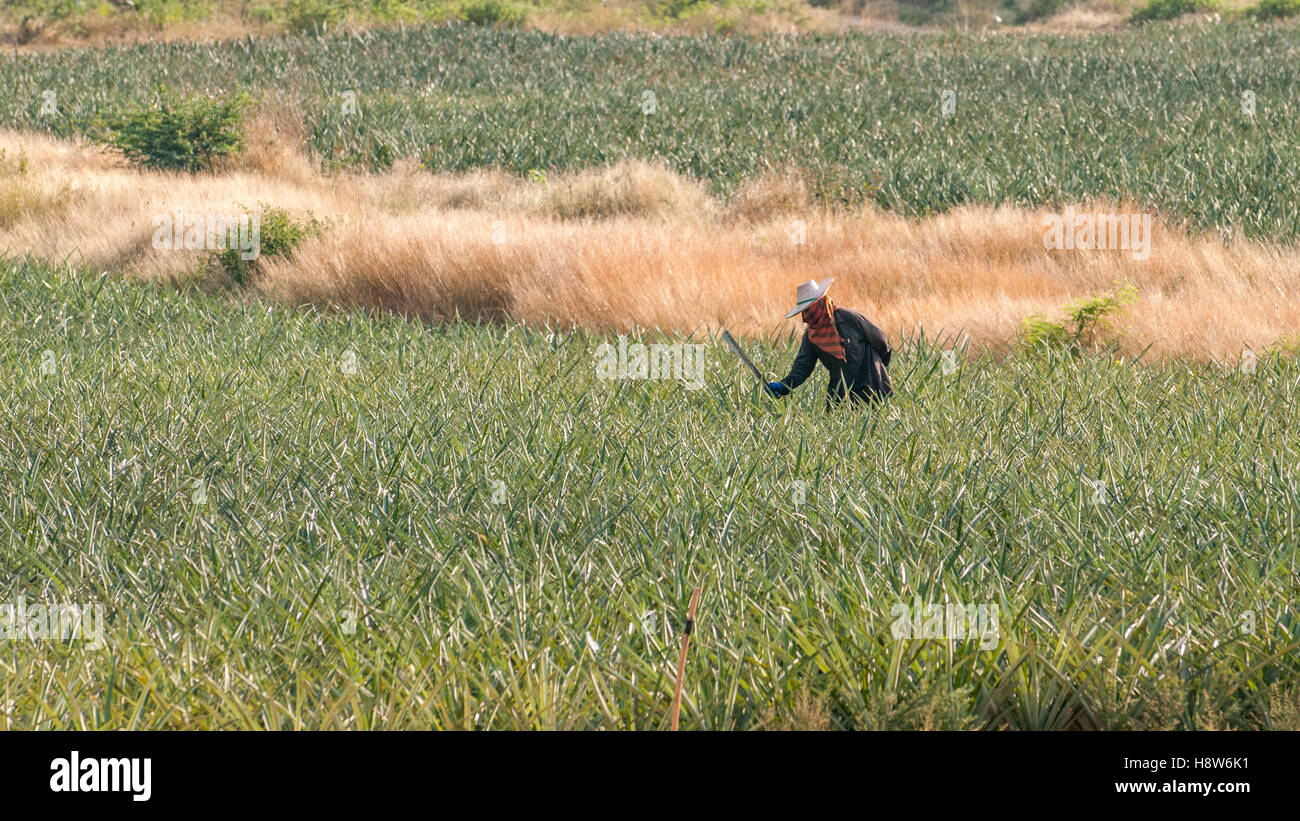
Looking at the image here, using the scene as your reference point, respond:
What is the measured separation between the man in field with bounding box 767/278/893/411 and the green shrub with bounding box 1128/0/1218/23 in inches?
1495

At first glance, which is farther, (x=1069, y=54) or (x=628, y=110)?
(x=1069, y=54)

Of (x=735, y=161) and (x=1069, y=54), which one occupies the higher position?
(x=1069, y=54)

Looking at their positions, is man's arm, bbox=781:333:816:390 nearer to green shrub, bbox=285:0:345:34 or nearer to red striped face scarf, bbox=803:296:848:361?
red striped face scarf, bbox=803:296:848:361

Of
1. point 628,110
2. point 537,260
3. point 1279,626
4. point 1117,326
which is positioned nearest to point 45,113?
point 628,110

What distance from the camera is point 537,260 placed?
12281 mm

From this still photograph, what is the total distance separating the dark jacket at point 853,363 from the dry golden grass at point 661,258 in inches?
82.2

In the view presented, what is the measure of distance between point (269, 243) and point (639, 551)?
1113 centimetres

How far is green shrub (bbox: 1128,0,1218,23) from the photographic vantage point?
129 ft

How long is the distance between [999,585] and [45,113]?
2352cm

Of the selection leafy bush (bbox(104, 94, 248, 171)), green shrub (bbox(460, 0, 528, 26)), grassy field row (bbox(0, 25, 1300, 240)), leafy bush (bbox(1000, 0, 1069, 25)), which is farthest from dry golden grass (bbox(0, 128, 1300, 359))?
leafy bush (bbox(1000, 0, 1069, 25))

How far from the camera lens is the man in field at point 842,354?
21.4 feet

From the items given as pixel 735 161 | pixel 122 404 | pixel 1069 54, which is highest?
pixel 1069 54
